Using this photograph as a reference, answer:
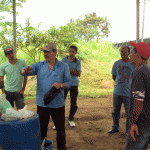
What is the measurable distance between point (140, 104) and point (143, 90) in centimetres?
15

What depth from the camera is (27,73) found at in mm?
2959

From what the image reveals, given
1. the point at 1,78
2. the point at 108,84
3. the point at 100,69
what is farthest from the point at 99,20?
the point at 1,78

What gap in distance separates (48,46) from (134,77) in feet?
4.70

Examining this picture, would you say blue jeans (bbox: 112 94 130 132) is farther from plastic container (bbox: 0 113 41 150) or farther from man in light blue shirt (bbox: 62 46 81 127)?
plastic container (bbox: 0 113 41 150)

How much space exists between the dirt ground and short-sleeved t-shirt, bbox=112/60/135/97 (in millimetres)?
1045

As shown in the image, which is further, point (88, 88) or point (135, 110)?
point (88, 88)

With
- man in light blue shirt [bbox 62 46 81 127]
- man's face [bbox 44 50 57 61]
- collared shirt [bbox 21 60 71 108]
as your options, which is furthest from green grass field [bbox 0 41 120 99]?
man's face [bbox 44 50 57 61]

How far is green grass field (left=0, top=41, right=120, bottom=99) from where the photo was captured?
31.4 ft

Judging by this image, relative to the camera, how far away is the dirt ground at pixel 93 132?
3.83m

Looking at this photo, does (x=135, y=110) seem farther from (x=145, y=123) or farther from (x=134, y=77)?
(x=134, y=77)

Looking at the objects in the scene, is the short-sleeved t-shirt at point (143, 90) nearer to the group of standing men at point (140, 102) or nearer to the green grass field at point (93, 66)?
the group of standing men at point (140, 102)

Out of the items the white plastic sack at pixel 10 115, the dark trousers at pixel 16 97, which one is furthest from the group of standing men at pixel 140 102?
the dark trousers at pixel 16 97

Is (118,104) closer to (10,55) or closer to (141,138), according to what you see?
(141,138)

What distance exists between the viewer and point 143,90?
77.2 inches
